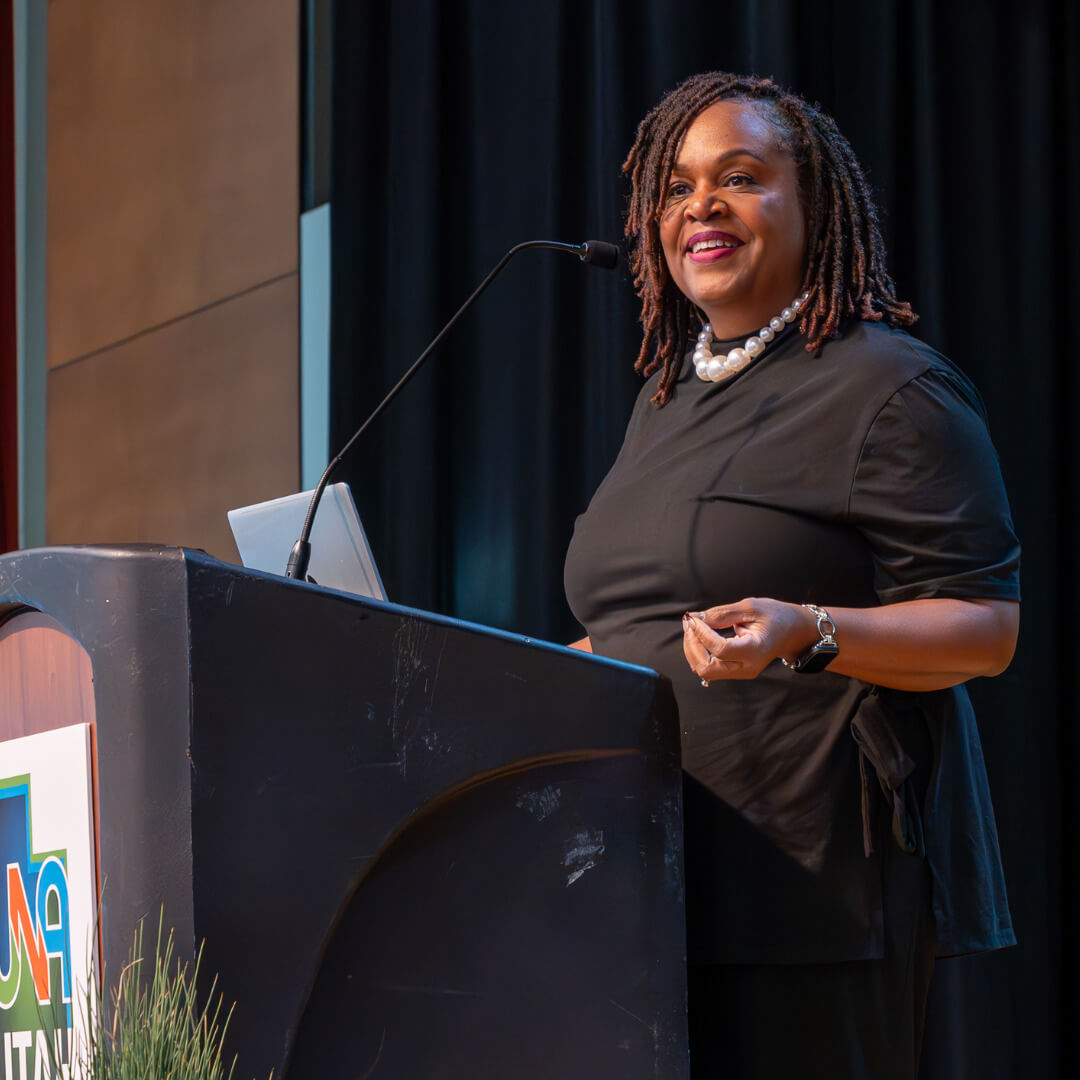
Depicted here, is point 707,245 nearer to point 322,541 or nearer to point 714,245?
point 714,245

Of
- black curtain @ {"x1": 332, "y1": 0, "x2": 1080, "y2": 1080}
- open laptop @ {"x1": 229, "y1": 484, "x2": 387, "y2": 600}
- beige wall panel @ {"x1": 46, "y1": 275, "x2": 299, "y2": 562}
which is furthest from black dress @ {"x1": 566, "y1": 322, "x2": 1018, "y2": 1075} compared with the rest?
beige wall panel @ {"x1": 46, "y1": 275, "x2": 299, "y2": 562}

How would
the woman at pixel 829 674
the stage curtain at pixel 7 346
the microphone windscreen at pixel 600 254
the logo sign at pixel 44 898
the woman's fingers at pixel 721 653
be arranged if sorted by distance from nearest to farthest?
the logo sign at pixel 44 898 < the woman's fingers at pixel 721 653 < the woman at pixel 829 674 < the microphone windscreen at pixel 600 254 < the stage curtain at pixel 7 346

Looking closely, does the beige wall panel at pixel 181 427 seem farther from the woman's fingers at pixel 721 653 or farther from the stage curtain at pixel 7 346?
the woman's fingers at pixel 721 653

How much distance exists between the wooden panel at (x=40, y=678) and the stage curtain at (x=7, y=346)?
300cm

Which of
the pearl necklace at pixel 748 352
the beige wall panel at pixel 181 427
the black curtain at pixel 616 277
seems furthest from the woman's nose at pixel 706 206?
the beige wall panel at pixel 181 427

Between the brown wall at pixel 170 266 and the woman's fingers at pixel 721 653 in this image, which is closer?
the woman's fingers at pixel 721 653

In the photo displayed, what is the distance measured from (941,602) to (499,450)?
1544 millimetres

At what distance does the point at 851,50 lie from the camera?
2295 millimetres

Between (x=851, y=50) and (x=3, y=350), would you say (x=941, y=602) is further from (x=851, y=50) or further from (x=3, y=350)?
(x=3, y=350)

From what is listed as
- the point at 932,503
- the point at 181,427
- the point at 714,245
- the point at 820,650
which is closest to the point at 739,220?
the point at 714,245

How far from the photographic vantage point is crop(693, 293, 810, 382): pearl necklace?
126cm

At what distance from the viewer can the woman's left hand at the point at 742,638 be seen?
0.92 meters

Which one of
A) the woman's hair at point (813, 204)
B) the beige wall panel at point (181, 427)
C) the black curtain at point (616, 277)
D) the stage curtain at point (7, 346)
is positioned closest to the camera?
the woman's hair at point (813, 204)

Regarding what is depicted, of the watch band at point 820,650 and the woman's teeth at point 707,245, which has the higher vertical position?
the woman's teeth at point 707,245
